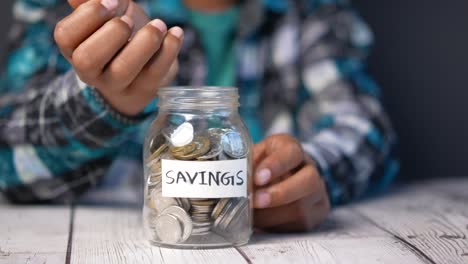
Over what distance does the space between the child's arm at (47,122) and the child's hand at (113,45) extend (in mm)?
67

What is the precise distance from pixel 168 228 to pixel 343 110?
0.63 meters

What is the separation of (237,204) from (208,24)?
70cm

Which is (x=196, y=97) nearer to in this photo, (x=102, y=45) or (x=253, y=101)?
(x=102, y=45)

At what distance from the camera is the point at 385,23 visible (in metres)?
1.73

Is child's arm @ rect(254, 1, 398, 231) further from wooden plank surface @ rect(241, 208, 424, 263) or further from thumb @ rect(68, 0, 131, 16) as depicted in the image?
thumb @ rect(68, 0, 131, 16)

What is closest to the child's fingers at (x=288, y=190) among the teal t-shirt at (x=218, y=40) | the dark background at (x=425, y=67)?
the teal t-shirt at (x=218, y=40)

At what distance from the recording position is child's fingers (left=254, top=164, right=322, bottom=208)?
930 millimetres

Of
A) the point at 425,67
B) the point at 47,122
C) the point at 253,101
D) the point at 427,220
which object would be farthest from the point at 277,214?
the point at 425,67

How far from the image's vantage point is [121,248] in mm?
890

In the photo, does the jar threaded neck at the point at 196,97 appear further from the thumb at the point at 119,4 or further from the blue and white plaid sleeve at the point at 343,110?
the blue and white plaid sleeve at the point at 343,110

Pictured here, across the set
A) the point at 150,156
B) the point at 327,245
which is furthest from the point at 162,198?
the point at 327,245

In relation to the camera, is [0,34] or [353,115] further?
[0,34]

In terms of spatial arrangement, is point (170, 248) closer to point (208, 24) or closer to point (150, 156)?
point (150, 156)

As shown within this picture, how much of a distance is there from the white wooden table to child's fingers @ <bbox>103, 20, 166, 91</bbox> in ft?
0.72
